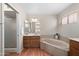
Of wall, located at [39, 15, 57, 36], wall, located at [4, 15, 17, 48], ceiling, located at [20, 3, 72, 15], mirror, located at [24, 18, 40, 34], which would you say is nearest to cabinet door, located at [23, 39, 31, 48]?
mirror, located at [24, 18, 40, 34]

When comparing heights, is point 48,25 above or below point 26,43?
above

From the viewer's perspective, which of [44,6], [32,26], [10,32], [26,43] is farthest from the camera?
[32,26]

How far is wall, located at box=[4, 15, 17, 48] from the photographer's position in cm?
580

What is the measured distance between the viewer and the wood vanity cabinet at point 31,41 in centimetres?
719

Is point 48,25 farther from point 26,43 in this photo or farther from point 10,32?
point 10,32

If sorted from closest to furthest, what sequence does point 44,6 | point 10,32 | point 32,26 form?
point 44,6 < point 10,32 < point 32,26

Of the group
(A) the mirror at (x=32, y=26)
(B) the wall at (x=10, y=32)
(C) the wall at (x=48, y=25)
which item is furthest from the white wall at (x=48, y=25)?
(B) the wall at (x=10, y=32)

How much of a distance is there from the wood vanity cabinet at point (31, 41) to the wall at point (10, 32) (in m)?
1.38

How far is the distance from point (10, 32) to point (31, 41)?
5.98ft

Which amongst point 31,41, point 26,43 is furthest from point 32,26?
point 26,43

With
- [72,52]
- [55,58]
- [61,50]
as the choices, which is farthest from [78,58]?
[61,50]

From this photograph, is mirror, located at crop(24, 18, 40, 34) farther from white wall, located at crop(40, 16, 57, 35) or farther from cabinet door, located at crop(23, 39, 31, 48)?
cabinet door, located at crop(23, 39, 31, 48)

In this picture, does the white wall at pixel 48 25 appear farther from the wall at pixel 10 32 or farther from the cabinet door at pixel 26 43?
the wall at pixel 10 32

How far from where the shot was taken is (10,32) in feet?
19.1
